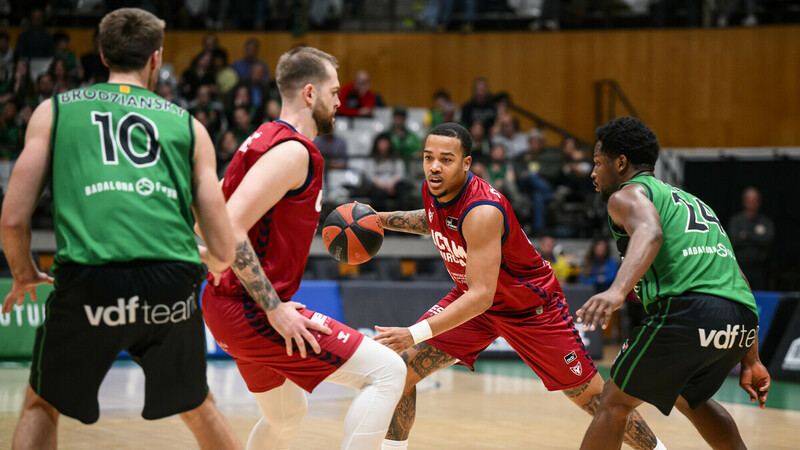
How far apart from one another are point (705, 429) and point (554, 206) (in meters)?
9.60

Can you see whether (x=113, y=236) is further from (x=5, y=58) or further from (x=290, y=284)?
(x=5, y=58)

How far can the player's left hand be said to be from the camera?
4.29m

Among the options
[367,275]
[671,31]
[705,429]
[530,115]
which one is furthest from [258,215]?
[671,31]

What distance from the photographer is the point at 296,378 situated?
393 centimetres

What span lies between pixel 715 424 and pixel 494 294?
126cm

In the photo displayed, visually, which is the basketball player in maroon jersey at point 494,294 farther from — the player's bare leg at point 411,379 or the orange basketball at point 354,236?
the orange basketball at point 354,236

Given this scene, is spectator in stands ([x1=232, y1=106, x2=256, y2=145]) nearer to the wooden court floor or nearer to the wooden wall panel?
the wooden wall panel

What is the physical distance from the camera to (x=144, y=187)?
3.26 metres

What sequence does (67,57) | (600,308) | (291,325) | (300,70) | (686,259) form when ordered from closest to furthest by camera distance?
(291,325)
(600,308)
(300,70)
(686,259)
(67,57)

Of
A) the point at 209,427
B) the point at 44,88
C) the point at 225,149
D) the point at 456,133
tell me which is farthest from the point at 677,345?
the point at 44,88

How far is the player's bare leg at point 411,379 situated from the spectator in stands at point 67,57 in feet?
35.4

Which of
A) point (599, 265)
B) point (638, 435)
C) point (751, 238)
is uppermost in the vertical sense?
point (638, 435)

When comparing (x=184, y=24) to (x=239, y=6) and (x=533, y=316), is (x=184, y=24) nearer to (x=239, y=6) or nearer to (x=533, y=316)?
(x=239, y=6)

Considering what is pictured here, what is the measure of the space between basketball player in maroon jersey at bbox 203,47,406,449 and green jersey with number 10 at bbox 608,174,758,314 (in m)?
1.32
